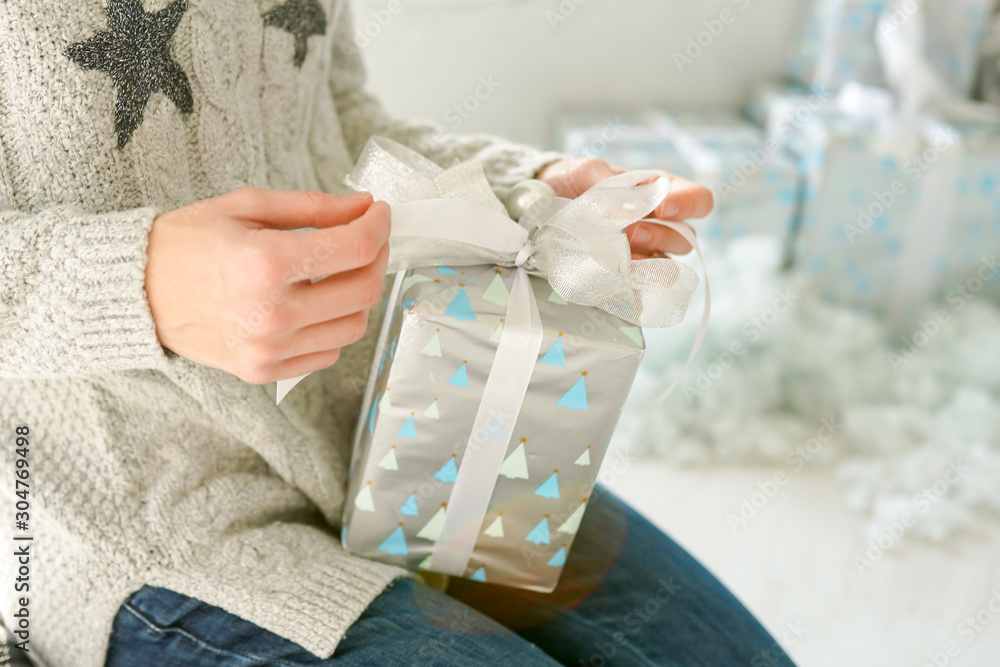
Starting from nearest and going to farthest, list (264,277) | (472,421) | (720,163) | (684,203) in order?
1. (264,277)
2. (472,421)
3. (684,203)
4. (720,163)

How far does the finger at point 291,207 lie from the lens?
0.46 metres

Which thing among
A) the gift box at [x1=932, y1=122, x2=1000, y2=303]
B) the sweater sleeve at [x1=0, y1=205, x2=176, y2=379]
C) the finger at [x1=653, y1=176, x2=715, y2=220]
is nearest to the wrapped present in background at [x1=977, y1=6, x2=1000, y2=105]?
the gift box at [x1=932, y1=122, x2=1000, y2=303]

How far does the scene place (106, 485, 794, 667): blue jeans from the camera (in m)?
0.54

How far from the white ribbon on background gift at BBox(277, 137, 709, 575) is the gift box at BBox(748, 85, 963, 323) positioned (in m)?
1.38

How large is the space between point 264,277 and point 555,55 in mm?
1807

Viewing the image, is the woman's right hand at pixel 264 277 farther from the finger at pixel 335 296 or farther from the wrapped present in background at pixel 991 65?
the wrapped present in background at pixel 991 65

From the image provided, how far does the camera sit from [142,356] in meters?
0.47

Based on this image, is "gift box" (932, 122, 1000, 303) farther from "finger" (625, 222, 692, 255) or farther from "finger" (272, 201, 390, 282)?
"finger" (272, 201, 390, 282)

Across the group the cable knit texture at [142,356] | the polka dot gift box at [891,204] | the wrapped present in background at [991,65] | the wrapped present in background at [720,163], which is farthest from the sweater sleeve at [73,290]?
the wrapped present in background at [991,65]

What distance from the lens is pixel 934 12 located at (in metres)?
1.88

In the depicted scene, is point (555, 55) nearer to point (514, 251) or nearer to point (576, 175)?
point (576, 175)

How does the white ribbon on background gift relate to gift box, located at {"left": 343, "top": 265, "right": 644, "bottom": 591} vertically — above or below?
above

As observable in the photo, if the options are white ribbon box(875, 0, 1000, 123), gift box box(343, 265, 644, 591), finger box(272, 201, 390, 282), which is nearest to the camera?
finger box(272, 201, 390, 282)

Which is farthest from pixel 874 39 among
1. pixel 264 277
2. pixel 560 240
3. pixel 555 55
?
pixel 264 277
